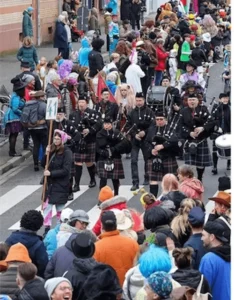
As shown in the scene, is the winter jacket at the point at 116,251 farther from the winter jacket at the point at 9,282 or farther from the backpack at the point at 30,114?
the backpack at the point at 30,114

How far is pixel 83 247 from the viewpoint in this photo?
10570 millimetres

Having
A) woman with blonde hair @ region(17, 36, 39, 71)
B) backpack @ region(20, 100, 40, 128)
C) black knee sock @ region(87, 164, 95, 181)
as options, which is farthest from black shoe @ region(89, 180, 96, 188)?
woman with blonde hair @ region(17, 36, 39, 71)

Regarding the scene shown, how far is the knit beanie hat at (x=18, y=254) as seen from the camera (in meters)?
10.9

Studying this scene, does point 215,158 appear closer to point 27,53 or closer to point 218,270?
point 27,53

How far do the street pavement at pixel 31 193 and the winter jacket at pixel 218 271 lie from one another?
713cm

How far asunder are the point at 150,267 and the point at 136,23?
34002 mm

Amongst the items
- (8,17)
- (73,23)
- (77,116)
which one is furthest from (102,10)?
(77,116)

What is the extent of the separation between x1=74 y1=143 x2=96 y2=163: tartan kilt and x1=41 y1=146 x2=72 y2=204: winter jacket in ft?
8.37

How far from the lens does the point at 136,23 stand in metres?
43.4

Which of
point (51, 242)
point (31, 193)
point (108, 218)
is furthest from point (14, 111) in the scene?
point (108, 218)

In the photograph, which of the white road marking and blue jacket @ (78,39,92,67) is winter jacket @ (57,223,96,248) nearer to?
the white road marking

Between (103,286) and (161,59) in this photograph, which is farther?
(161,59)

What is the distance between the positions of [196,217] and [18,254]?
1.89m

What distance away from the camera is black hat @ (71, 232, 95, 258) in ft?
34.7
